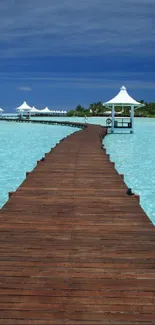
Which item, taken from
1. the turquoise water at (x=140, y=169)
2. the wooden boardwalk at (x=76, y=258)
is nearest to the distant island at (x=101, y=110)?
the turquoise water at (x=140, y=169)

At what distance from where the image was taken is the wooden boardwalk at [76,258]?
379 centimetres

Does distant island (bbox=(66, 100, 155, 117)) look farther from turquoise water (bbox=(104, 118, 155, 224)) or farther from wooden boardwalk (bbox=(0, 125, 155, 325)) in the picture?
wooden boardwalk (bbox=(0, 125, 155, 325))

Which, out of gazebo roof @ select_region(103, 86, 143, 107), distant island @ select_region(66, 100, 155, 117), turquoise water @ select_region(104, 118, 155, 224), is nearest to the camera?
turquoise water @ select_region(104, 118, 155, 224)

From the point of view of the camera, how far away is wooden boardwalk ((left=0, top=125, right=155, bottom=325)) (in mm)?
3789

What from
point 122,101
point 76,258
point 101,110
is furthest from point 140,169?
point 101,110

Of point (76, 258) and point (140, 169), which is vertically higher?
point (76, 258)

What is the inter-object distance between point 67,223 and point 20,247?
132cm

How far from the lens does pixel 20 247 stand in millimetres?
5520

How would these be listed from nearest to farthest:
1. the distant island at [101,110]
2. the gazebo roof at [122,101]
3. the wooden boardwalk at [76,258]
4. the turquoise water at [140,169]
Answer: the wooden boardwalk at [76,258] → the turquoise water at [140,169] → the gazebo roof at [122,101] → the distant island at [101,110]

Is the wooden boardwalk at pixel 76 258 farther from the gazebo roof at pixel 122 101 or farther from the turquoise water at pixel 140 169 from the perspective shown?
the gazebo roof at pixel 122 101

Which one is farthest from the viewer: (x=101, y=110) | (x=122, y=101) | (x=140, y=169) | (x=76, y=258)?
(x=101, y=110)

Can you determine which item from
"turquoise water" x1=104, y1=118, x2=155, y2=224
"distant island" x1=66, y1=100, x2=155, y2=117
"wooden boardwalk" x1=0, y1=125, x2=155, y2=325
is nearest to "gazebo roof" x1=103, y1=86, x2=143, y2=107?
"turquoise water" x1=104, y1=118, x2=155, y2=224

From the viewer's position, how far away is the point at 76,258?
16.8ft

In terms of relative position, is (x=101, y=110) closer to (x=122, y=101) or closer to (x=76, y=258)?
(x=122, y=101)
